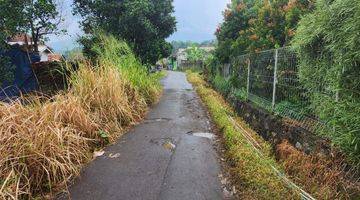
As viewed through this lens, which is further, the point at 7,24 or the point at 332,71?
the point at 7,24

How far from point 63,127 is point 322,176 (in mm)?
3620

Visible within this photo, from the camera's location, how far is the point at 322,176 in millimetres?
4586

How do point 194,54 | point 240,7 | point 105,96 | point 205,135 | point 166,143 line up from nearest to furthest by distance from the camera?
point 166,143, point 105,96, point 205,135, point 240,7, point 194,54

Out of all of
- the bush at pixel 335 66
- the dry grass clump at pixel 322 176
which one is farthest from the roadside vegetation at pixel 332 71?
the dry grass clump at pixel 322 176

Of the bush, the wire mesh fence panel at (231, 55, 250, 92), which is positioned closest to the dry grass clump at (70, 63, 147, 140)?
the bush

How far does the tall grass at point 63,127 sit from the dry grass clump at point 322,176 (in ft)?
9.49

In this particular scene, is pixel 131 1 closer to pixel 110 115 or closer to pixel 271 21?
pixel 271 21

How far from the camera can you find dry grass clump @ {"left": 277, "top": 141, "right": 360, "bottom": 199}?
420 cm

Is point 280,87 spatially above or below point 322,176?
above

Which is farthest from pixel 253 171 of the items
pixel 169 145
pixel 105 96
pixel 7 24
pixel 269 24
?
pixel 7 24

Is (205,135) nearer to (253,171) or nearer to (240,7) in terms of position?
(253,171)

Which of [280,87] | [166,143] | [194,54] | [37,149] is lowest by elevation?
[194,54]

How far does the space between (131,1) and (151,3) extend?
3.88ft

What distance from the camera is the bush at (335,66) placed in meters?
4.20
